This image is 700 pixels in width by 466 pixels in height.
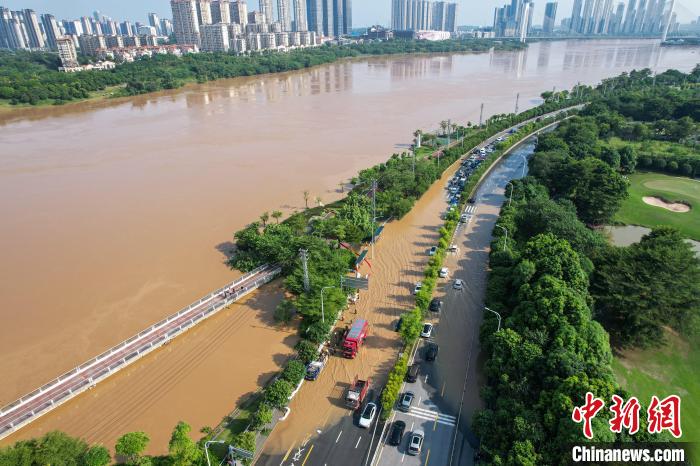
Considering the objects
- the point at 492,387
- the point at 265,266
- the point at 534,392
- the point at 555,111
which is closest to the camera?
the point at 534,392

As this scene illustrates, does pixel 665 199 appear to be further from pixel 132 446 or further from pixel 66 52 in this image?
pixel 66 52

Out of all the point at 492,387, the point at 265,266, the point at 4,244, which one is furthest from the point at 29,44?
the point at 492,387

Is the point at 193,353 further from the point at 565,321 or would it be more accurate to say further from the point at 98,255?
the point at 565,321

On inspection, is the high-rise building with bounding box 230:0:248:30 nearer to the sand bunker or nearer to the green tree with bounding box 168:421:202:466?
the sand bunker

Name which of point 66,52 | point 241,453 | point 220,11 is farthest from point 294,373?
point 220,11

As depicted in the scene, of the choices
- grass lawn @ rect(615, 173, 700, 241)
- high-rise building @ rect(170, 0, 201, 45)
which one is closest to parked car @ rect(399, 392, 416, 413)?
grass lawn @ rect(615, 173, 700, 241)

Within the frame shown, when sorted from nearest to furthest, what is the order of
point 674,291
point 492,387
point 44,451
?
point 44,451
point 492,387
point 674,291

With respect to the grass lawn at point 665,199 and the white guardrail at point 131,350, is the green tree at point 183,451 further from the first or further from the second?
the grass lawn at point 665,199

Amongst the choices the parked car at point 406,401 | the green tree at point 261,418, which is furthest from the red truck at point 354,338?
the green tree at point 261,418
